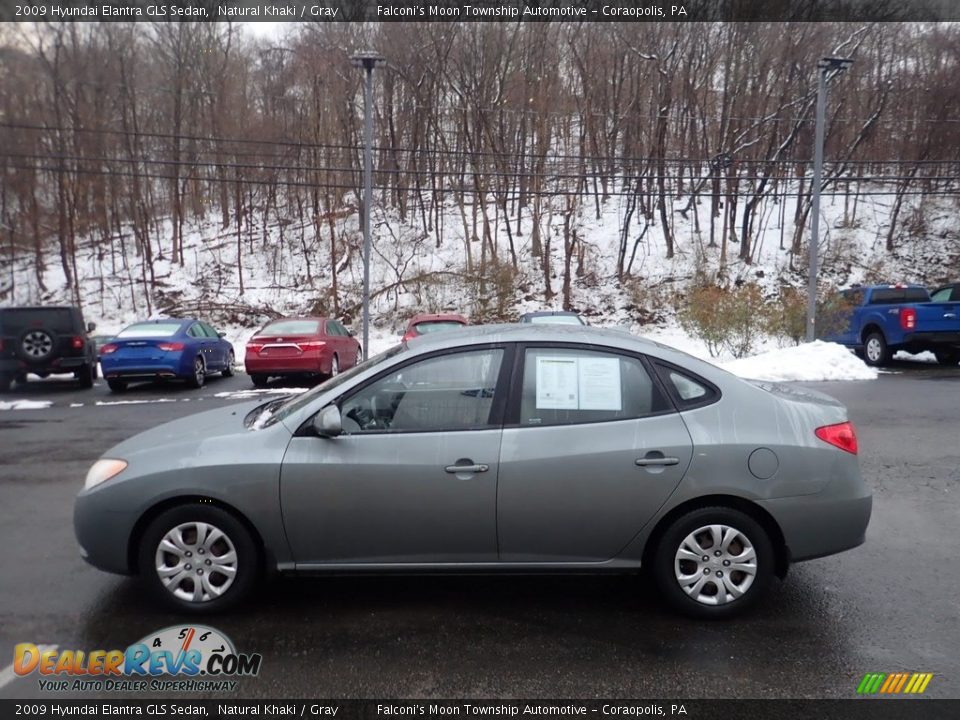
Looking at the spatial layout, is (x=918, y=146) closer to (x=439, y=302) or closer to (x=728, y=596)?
(x=439, y=302)

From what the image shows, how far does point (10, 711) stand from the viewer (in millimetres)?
3086

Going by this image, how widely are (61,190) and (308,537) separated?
34.8m

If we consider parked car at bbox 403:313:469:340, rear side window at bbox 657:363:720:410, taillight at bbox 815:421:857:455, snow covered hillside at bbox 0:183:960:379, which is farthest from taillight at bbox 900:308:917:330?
rear side window at bbox 657:363:720:410

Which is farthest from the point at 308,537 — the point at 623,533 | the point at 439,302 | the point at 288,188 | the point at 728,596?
the point at 288,188

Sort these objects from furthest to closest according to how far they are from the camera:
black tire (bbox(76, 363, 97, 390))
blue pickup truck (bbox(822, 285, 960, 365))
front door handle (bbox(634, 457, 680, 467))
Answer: blue pickup truck (bbox(822, 285, 960, 365)), black tire (bbox(76, 363, 97, 390)), front door handle (bbox(634, 457, 680, 467))

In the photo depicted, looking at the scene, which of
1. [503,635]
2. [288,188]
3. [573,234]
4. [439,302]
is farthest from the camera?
[288,188]

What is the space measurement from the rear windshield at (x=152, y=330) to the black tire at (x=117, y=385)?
0.95 meters

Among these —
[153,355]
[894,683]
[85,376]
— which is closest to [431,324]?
[153,355]

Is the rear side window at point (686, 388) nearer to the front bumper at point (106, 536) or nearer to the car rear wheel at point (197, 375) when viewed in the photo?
the front bumper at point (106, 536)

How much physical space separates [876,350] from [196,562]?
679 inches

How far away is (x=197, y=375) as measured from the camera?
14.8 meters

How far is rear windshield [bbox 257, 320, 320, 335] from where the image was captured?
14875 millimetres

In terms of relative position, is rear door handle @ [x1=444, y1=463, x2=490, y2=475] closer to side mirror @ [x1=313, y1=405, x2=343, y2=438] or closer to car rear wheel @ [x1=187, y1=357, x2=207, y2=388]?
side mirror @ [x1=313, y1=405, x2=343, y2=438]

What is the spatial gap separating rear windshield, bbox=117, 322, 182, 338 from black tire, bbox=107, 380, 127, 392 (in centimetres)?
95
